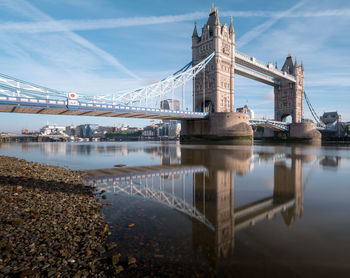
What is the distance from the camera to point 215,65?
49.0m

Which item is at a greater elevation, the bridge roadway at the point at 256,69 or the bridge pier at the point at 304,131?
the bridge roadway at the point at 256,69

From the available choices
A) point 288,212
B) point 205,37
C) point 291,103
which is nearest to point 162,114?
point 205,37

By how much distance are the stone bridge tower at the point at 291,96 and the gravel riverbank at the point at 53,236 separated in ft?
270

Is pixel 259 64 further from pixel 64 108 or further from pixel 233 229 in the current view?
pixel 233 229

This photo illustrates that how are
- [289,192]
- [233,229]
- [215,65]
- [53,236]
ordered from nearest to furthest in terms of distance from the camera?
[53,236], [233,229], [289,192], [215,65]

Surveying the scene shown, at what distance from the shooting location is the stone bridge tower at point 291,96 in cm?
7475

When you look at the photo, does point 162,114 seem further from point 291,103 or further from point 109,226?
point 291,103

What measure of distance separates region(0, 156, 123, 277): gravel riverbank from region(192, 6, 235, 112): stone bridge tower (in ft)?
154

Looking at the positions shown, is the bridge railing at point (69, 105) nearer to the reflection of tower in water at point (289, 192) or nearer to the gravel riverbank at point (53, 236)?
the gravel riverbank at point (53, 236)

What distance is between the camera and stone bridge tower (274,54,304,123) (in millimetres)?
74750

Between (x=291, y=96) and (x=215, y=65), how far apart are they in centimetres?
4270

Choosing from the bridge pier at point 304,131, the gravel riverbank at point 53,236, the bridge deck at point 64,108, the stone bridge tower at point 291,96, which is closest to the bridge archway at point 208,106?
the bridge deck at point 64,108

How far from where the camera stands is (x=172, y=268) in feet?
10.0

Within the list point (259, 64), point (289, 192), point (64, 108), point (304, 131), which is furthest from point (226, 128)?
point (289, 192)
